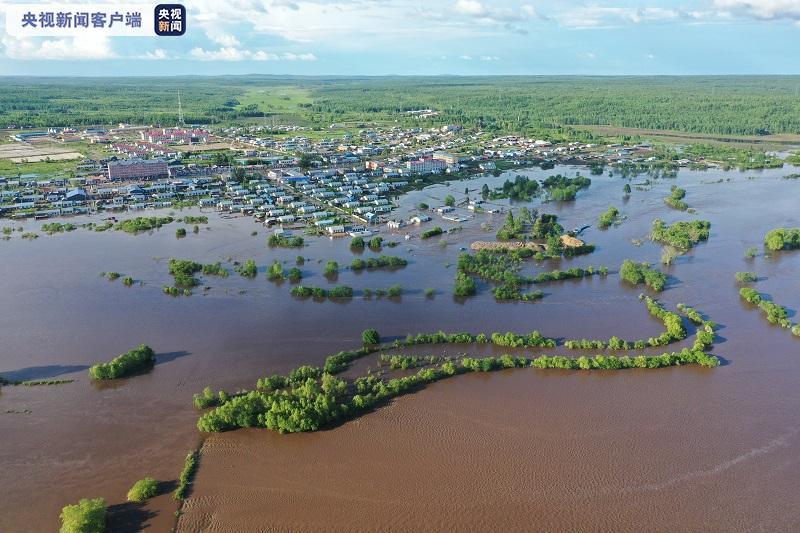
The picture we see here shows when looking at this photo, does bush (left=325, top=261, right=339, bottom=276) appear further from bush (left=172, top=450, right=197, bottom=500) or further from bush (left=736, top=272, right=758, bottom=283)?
bush (left=736, top=272, right=758, bottom=283)

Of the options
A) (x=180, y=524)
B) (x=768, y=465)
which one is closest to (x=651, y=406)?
(x=768, y=465)

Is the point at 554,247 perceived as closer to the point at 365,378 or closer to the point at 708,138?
the point at 365,378

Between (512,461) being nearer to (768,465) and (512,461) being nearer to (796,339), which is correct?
(768,465)

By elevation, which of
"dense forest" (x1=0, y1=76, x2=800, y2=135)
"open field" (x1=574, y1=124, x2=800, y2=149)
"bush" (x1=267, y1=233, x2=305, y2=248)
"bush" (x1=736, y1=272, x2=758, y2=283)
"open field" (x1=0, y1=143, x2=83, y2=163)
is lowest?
"bush" (x1=267, y1=233, x2=305, y2=248)

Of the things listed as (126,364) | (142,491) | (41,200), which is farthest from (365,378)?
(41,200)

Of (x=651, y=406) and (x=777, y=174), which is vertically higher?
(x=777, y=174)

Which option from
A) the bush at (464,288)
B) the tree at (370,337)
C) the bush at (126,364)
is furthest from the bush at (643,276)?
the bush at (126,364)

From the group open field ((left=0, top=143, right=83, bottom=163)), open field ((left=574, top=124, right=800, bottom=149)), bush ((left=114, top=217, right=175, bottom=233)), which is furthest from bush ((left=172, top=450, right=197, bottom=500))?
open field ((left=574, top=124, right=800, bottom=149))
